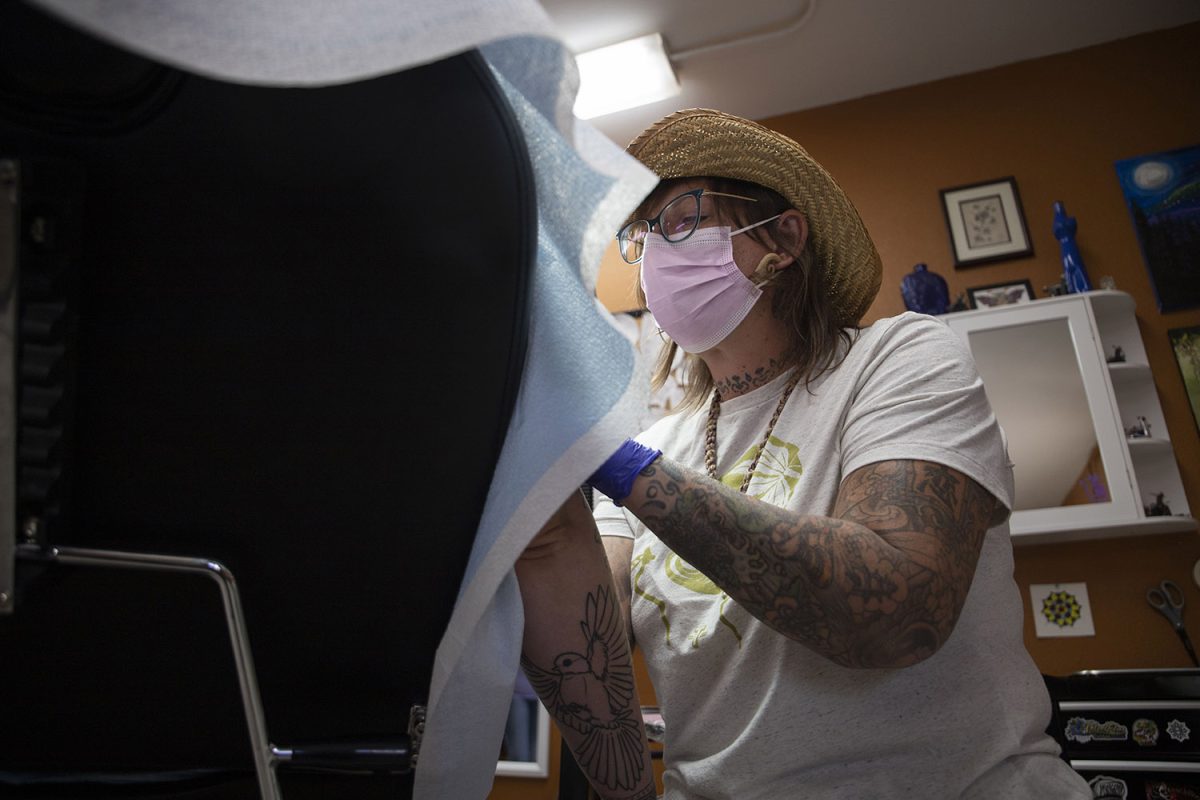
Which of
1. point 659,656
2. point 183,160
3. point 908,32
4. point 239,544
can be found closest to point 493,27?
point 183,160

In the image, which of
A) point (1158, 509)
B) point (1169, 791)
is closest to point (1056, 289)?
point (1158, 509)

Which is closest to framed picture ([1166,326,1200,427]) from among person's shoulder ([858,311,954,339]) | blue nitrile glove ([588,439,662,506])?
person's shoulder ([858,311,954,339])

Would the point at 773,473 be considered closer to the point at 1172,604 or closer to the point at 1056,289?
the point at 1172,604

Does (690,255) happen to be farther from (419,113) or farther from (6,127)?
(6,127)

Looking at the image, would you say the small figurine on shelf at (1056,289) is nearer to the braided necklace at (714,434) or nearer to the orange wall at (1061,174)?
the orange wall at (1061,174)

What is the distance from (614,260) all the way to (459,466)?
3.25 m

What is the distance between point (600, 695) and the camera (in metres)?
0.74

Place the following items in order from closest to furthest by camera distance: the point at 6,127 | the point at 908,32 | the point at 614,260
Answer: the point at 6,127, the point at 908,32, the point at 614,260

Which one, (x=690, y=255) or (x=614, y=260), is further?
(x=614, y=260)

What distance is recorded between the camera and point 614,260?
366 centimetres

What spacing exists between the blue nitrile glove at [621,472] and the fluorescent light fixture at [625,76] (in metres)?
2.54

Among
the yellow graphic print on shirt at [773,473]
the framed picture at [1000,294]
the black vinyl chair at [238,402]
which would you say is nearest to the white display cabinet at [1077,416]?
the framed picture at [1000,294]

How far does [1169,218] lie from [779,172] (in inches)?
87.8

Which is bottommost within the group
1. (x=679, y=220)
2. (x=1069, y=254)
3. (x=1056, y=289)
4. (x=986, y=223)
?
(x=679, y=220)
